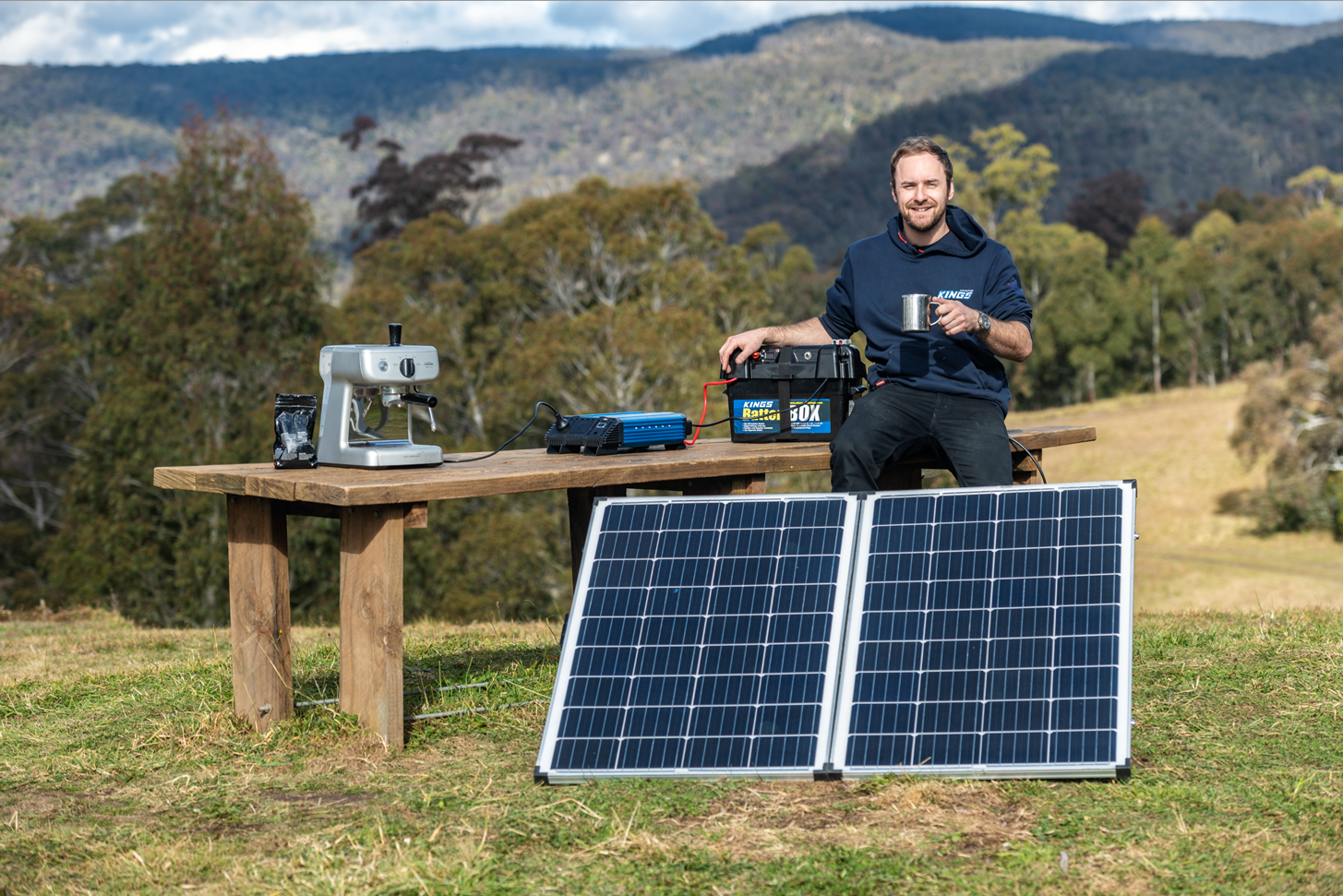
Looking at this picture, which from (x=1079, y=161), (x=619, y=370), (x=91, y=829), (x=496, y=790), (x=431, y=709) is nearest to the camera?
(x=91, y=829)

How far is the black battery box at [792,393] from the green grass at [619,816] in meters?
1.84

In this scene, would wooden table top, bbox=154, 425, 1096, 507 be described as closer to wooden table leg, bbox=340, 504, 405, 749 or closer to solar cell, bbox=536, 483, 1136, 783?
wooden table leg, bbox=340, 504, 405, 749

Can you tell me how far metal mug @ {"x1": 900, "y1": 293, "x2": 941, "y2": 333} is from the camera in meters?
5.24

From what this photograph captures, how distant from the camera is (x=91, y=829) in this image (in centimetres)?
423

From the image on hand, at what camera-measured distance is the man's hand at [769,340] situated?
6.26 meters

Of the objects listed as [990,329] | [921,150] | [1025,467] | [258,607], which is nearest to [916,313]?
[990,329]

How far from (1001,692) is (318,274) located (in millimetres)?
30000

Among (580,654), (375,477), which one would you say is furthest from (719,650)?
(375,477)

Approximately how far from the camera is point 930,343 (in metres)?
5.95

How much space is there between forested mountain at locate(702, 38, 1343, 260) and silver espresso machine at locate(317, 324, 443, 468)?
415 ft

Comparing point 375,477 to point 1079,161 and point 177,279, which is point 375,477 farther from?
point 1079,161

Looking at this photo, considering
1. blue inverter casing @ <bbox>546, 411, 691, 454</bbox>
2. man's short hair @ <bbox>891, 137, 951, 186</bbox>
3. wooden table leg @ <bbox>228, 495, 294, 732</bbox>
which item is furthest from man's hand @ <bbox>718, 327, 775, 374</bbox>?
wooden table leg @ <bbox>228, 495, 294, 732</bbox>

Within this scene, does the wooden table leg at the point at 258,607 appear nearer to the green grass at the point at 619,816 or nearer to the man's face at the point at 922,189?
the green grass at the point at 619,816

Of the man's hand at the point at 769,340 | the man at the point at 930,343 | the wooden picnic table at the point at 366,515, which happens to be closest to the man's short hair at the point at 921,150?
the man at the point at 930,343
